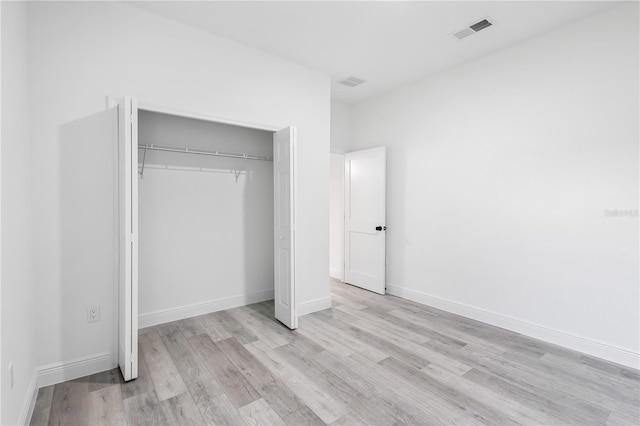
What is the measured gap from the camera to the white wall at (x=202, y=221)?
337cm

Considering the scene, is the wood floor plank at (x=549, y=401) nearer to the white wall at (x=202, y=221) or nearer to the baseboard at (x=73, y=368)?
the white wall at (x=202, y=221)

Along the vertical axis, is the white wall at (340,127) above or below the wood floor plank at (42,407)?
above

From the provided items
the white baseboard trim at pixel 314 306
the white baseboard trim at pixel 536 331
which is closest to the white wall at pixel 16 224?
the white baseboard trim at pixel 314 306

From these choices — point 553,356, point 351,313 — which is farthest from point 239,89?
point 553,356

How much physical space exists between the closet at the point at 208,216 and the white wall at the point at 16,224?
36.4 inches

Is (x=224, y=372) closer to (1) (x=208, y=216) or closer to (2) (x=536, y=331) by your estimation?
(1) (x=208, y=216)

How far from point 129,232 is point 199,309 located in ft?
5.60

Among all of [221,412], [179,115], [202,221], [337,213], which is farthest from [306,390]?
A: [337,213]

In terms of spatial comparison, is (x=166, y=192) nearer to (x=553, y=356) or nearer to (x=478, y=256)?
(x=478, y=256)

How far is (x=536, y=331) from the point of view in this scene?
315cm

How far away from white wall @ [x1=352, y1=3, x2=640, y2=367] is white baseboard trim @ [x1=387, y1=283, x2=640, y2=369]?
0.01 m

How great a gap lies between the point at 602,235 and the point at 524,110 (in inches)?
55.3

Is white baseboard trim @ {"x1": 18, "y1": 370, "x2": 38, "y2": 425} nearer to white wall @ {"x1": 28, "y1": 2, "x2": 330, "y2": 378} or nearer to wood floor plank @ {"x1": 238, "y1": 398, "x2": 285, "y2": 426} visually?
white wall @ {"x1": 28, "y1": 2, "x2": 330, "y2": 378}

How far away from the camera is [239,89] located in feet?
10.9
